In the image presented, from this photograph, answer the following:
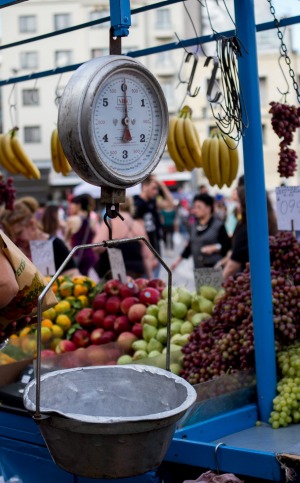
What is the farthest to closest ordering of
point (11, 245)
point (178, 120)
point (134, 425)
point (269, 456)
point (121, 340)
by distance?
1. point (178, 120)
2. point (121, 340)
3. point (11, 245)
4. point (269, 456)
5. point (134, 425)

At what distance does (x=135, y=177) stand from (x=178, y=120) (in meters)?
2.75

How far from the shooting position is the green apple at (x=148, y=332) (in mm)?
3906

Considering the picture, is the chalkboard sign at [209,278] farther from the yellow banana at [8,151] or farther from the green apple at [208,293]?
the yellow banana at [8,151]

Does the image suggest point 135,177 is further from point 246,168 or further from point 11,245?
point 246,168

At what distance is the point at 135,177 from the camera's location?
218cm

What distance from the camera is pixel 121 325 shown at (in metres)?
4.18

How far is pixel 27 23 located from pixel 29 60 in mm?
2721

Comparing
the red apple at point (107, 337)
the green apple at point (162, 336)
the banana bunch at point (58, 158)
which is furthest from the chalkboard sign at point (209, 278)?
the banana bunch at point (58, 158)

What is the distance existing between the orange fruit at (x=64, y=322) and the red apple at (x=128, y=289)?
359mm

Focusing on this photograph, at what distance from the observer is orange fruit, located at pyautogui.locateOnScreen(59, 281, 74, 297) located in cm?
476

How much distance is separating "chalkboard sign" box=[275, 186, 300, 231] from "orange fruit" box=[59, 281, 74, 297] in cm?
175

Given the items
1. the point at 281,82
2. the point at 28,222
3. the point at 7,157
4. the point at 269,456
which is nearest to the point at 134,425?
the point at 269,456

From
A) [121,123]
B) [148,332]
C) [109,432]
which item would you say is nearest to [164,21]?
[148,332]

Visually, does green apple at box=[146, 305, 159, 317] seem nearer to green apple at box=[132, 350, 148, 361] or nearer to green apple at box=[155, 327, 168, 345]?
green apple at box=[155, 327, 168, 345]
